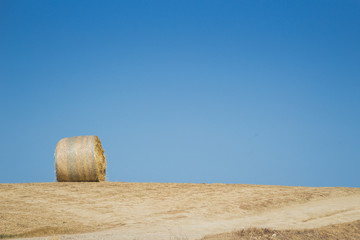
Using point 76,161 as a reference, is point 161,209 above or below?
below

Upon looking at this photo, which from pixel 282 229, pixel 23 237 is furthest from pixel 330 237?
pixel 23 237

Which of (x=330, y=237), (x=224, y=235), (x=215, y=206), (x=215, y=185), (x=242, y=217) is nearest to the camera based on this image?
(x=224, y=235)

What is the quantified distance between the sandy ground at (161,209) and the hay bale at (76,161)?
86 cm

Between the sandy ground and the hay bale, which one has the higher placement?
the hay bale

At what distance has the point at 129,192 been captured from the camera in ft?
42.7

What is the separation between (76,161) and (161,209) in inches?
219

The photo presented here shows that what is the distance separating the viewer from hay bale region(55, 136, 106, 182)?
1491 cm

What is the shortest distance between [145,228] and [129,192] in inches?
169

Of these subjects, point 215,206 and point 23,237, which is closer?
point 23,237

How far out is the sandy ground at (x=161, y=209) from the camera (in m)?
8.91

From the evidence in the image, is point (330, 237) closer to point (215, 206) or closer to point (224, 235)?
point (224, 235)

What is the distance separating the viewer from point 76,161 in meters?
15.0

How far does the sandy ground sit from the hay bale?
0.86 meters

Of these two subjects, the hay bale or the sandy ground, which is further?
the hay bale
